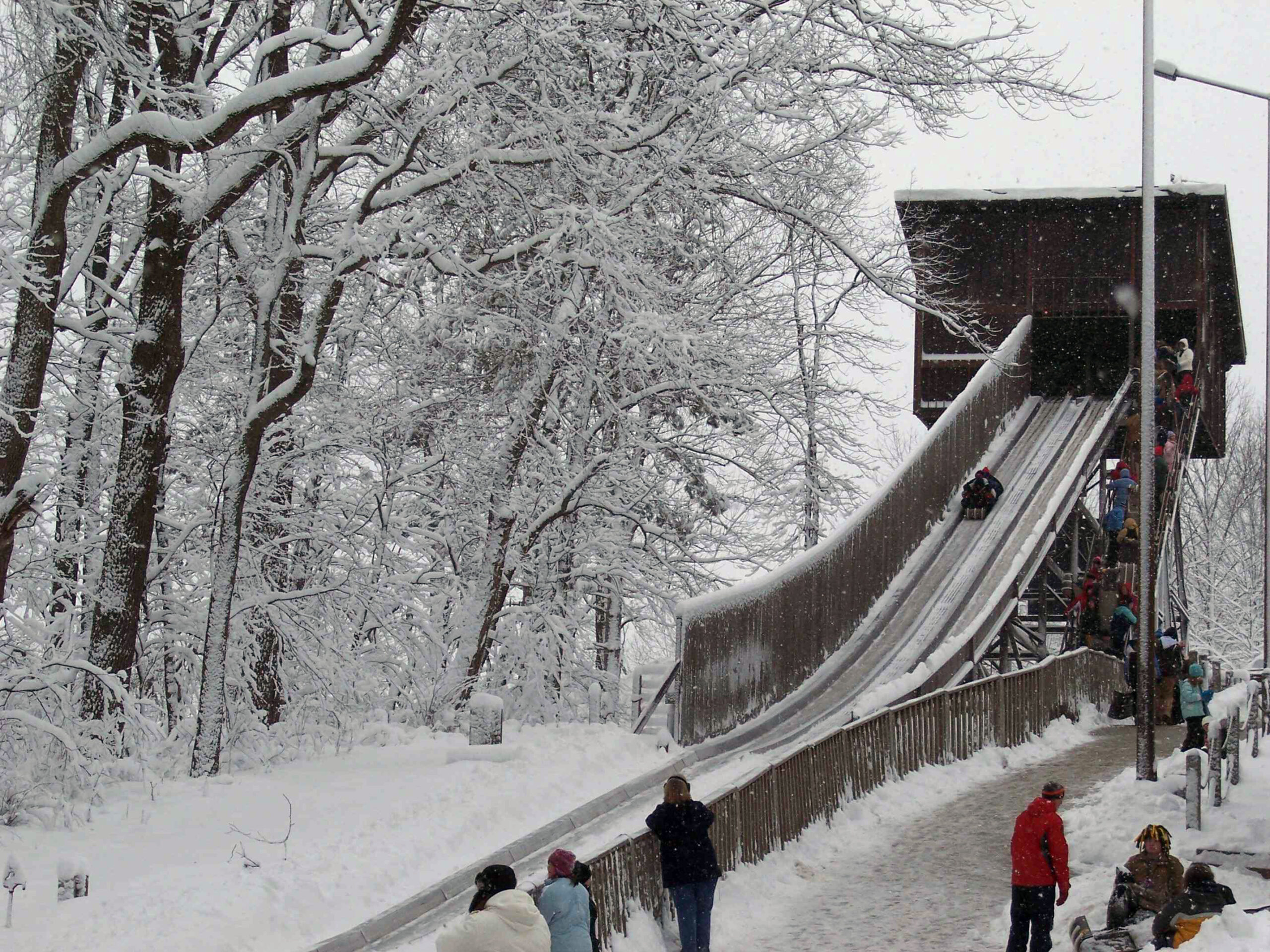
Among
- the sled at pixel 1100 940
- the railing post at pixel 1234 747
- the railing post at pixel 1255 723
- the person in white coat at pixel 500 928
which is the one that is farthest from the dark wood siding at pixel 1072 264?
the person in white coat at pixel 500 928

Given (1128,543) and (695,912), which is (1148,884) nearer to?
(695,912)

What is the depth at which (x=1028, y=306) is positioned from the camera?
1458 inches

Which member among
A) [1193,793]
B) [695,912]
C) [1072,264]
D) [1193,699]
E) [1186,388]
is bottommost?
[695,912]

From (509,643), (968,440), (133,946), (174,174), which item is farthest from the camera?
(968,440)

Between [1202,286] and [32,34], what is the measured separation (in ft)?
97.2

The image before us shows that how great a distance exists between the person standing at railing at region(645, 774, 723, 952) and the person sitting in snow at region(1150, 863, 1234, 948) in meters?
3.07

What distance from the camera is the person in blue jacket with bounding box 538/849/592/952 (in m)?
8.38

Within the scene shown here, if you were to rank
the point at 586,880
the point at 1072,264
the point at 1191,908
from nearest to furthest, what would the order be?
the point at 586,880 < the point at 1191,908 < the point at 1072,264

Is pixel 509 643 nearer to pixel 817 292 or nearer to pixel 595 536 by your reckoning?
pixel 595 536

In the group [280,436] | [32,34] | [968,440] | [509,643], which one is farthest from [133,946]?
[968,440]

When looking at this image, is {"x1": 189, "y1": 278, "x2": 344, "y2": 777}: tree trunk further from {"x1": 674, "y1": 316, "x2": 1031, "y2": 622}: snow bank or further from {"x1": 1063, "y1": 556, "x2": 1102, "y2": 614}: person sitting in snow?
{"x1": 1063, "y1": 556, "x2": 1102, "y2": 614}: person sitting in snow

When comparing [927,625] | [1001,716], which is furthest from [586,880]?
[927,625]

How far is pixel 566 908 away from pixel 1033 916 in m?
3.69

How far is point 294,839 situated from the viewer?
1248 centimetres
